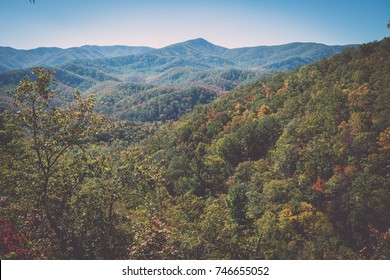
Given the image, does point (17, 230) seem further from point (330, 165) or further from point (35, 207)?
point (330, 165)

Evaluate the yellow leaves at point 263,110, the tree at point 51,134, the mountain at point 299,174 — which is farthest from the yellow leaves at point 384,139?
the tree at point 51,134

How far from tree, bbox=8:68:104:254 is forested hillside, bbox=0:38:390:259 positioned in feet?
0.20

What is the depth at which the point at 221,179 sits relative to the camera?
7625 cm

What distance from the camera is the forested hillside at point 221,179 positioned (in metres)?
12.8

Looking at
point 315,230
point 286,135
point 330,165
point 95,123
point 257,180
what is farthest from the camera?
point 286,135

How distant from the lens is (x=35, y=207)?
42.7ft

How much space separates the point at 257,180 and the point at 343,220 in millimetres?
19518

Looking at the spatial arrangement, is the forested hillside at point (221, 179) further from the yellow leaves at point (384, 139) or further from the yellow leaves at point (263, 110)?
the yellow leaves at point (263, 110)

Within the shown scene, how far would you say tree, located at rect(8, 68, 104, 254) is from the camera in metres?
12.3

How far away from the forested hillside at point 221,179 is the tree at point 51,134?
0.06m

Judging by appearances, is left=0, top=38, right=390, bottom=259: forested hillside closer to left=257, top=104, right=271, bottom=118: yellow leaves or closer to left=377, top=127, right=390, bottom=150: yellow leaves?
left=377, top=127, right=390, bottom=150: yellow leaves

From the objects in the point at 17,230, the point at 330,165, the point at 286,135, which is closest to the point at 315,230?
the point at 330,165

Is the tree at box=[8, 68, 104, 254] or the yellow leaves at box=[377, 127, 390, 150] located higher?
the tree at box=[8, 68, 104, 254]

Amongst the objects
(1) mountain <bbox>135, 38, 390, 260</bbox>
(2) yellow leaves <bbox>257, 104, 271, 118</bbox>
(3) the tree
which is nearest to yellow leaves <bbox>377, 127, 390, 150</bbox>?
(1) mountain <bbox>135, 38, 390, 260</bbox>
